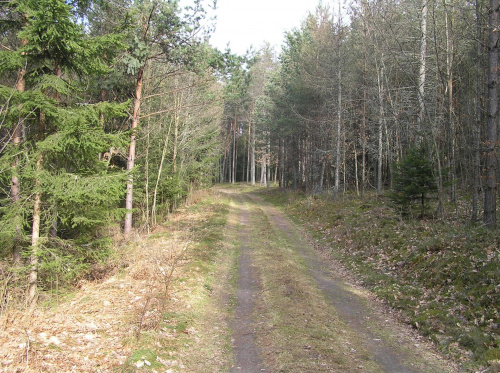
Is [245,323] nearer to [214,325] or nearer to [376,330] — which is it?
[214,325]

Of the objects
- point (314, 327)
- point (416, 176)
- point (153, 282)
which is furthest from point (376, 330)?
point (416, 176)

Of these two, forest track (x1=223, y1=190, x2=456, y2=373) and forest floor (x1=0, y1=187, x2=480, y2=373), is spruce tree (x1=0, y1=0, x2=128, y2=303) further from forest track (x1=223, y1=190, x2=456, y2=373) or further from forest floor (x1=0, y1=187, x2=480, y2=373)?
forest track (x1=223, y1=190, x2=456, y2=373)

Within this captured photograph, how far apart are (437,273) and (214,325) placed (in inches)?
208

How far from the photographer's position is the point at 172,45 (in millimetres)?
12508

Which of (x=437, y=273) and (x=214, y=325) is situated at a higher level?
(x=437, y=273)

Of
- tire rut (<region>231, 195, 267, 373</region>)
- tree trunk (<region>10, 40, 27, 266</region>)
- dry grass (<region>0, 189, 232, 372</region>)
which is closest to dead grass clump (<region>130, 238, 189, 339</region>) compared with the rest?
dry grass (<region>0, 189, 232, 372</region>)

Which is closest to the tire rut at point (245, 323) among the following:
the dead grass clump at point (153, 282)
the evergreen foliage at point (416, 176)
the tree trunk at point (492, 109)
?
the dead grass clump at point (153, 282)

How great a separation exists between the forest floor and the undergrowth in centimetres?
43

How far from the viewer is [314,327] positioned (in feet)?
21.3

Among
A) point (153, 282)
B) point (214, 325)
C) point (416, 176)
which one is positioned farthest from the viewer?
point (416, 176)

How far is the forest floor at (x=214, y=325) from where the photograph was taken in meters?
5.07

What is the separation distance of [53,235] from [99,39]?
4.49m

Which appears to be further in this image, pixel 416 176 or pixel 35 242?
pixel 416 176

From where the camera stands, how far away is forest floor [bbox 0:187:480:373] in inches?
199
